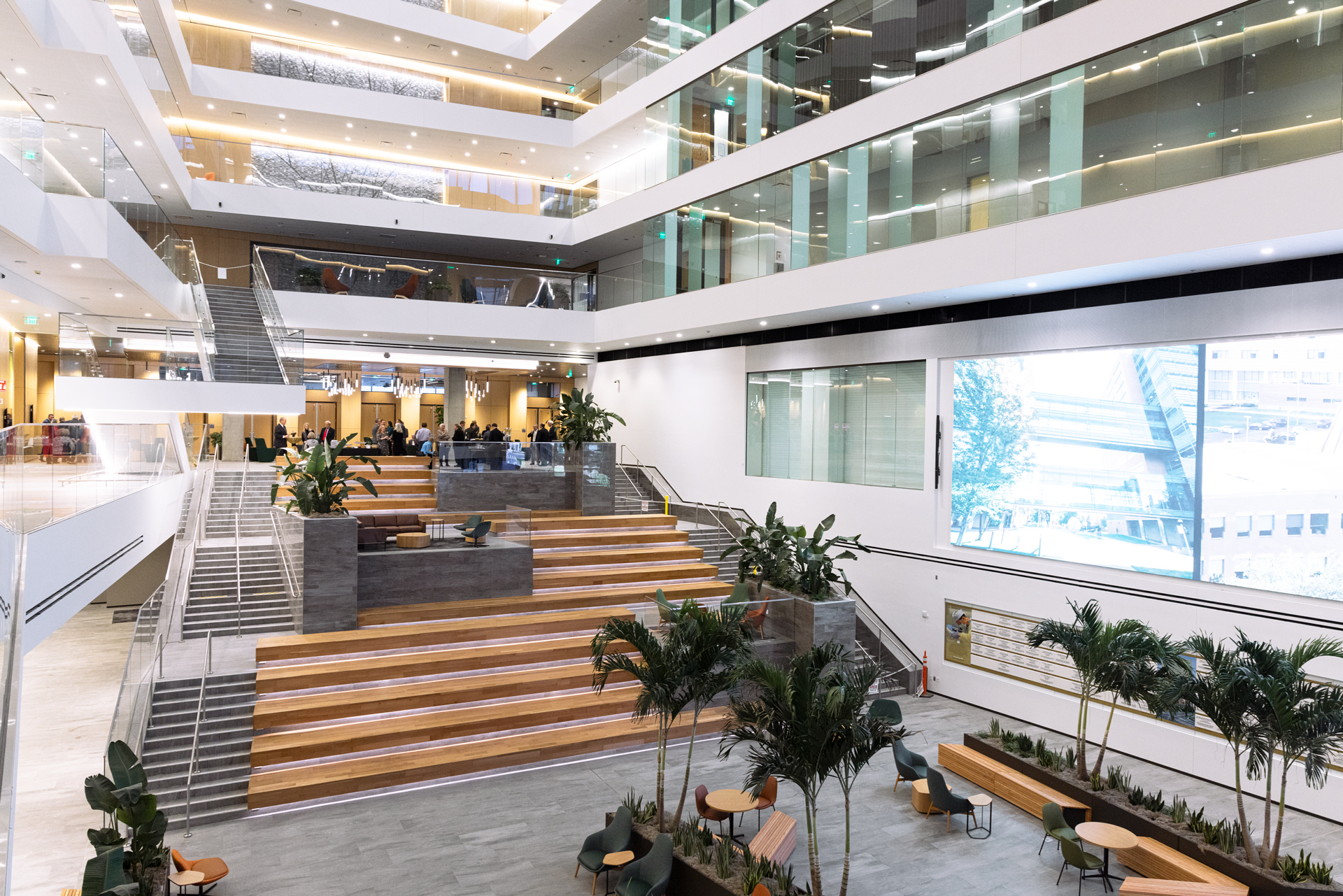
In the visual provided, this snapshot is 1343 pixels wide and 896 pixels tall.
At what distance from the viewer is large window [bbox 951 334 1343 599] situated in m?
10.4

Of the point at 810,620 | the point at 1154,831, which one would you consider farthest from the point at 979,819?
the point at 810,620

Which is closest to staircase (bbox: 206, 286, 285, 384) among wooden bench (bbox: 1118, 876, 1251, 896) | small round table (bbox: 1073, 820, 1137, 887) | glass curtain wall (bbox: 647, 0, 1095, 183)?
glass curtain wall (bbox: 647, 0, 1095, 183)

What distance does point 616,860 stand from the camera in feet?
26.4

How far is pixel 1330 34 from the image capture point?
9141 millimetres

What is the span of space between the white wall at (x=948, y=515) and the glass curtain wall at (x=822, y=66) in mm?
4422

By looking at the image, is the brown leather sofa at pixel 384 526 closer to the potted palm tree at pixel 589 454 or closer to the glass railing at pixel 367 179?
the potted palm tree at pixel 589 454

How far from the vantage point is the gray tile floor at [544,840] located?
8375 mm

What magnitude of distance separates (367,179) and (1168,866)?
23386mm

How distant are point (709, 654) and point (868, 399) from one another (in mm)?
9335

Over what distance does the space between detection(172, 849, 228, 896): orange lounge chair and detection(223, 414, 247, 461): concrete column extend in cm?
1772

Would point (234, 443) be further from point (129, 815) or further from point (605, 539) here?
point (129, 815)

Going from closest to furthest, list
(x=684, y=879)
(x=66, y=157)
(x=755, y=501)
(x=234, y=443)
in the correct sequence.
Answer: (x=684, y=879) → (x=66, y=157) → (x=755, y=501) → (x=234, y=443)

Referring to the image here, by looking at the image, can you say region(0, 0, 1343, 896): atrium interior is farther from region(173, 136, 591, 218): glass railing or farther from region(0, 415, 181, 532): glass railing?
region(173, 136, 591, 218): glass railing

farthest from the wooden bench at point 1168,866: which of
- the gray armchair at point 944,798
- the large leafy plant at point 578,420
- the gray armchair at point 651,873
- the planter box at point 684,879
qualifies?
the large leafy plant at point 578,420
